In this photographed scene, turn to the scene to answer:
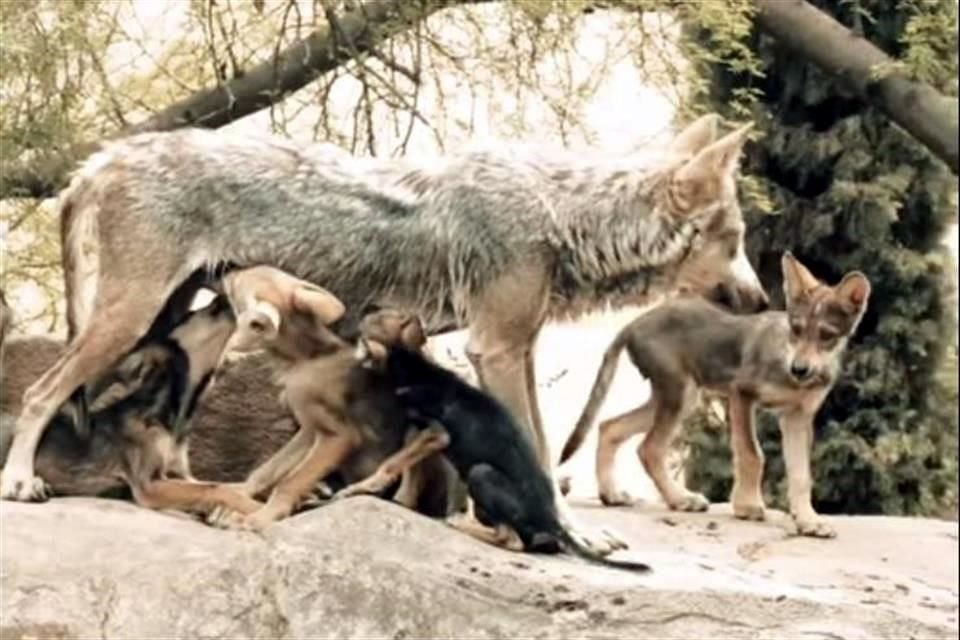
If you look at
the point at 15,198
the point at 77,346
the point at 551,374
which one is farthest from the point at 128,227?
the point at 551,374

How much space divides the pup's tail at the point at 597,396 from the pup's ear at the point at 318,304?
213 centimetres

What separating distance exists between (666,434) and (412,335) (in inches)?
85.1

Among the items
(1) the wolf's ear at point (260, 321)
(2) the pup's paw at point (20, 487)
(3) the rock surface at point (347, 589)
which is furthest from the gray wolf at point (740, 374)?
(2) the pup's paw at point (20, 487)

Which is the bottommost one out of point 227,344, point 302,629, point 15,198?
point 302,629

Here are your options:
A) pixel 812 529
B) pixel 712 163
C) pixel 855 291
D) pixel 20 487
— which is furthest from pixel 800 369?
pixel 20 487

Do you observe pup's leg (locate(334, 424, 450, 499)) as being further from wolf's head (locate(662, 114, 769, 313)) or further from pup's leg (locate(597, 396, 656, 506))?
pup's leg (locate(597, 396, 656, 506))

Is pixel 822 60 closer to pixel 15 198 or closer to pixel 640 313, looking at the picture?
pixel 640 313

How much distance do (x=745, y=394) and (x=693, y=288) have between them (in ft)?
4.78

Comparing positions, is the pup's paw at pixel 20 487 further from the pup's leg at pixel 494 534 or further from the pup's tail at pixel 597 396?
the pup's tail at pixel 597 396

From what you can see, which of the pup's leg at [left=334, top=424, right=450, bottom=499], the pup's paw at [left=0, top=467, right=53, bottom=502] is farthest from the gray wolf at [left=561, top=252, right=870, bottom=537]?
the pup's paw at [left=0, top=467, right=53, bottom=502]

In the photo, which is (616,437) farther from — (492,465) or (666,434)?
(492,465)

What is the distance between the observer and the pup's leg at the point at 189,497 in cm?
764

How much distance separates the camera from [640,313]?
9.66 m

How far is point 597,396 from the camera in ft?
32.1
